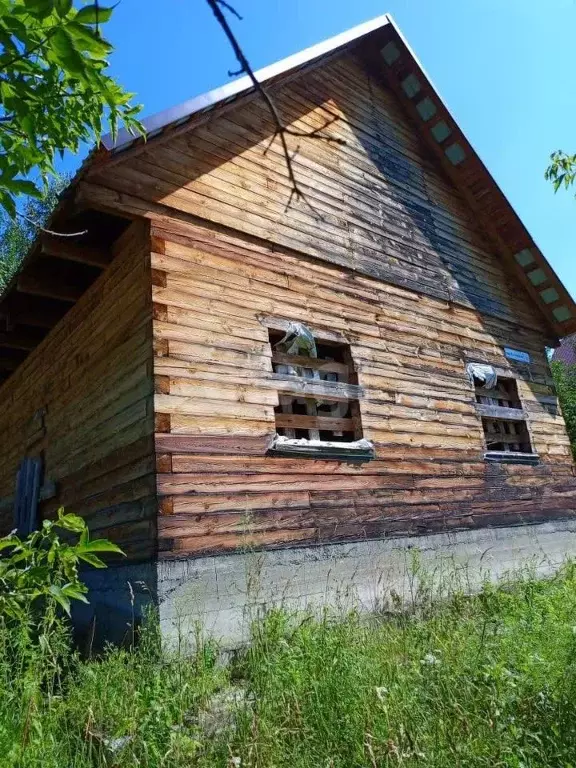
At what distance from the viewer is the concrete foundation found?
4.73m

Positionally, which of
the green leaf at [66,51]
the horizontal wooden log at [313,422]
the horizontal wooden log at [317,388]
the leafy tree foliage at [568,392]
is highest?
the leafy tree foliage at [568,392]

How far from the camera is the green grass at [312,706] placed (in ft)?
9.37

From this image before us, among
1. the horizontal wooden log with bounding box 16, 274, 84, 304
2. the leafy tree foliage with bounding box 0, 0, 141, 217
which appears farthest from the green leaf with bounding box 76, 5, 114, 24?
the horizontal wooden log with bounding box 16, 274, 84, 304

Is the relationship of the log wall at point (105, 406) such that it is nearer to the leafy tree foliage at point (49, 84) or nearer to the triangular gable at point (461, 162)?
the leafy tree foliage at point (49, 84)

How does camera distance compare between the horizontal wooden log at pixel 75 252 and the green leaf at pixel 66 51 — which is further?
the horizontal wooden log at pixel 75 252

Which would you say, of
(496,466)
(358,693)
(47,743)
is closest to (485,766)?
(358,693)

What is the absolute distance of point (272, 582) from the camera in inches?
210

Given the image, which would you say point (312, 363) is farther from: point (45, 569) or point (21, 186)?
point (45, 569)

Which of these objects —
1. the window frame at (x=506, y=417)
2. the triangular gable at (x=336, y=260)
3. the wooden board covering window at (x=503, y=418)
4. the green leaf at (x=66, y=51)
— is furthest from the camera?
the wooden board covering window at (x=503, y=418)

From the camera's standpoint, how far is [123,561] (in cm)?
538

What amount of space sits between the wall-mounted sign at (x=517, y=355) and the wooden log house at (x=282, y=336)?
54 millimetres

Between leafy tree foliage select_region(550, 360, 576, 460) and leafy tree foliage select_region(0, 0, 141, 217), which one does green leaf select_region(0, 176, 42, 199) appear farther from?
leafy tree foliage select_region(550, 360, 576, 460)

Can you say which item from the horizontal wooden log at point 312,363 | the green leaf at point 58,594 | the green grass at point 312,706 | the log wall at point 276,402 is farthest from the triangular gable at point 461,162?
the green leaf at point 58,594

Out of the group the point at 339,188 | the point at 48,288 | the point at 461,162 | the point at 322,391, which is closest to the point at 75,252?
the point at 48,288
